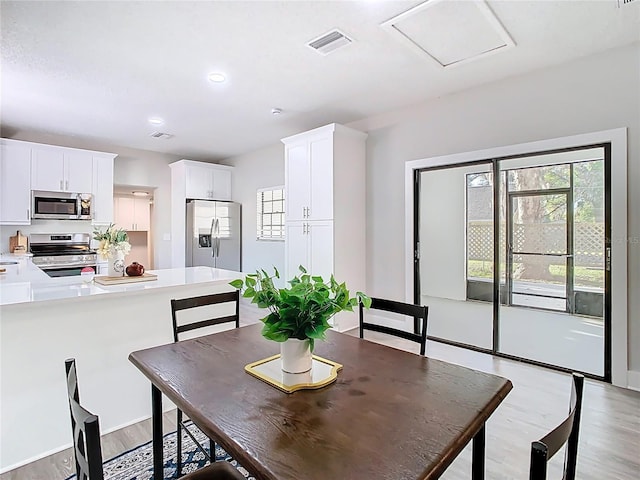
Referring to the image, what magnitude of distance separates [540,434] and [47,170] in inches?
246

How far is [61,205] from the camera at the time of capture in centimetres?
505

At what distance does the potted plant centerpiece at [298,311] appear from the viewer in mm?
1227

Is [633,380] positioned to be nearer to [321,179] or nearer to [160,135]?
[321,179]

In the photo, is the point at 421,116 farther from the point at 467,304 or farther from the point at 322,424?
the point at 322,424

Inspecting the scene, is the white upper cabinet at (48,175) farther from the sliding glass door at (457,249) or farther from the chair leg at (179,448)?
the sliding glass door at (457,249)

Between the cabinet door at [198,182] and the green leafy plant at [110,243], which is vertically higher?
the cabinet door at [198,182]

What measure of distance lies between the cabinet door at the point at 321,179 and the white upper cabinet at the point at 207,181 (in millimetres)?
2755

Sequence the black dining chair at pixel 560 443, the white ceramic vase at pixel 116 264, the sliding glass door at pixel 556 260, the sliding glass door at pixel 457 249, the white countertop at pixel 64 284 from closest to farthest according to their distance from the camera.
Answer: the black dining chair at pixel 560 443 → the white countertop at pixel 64 284 → the white ceramic vase at pixel 116 264 → the sliding glass door at pixel 556 260 → the sliding glass door at pixel 457 249

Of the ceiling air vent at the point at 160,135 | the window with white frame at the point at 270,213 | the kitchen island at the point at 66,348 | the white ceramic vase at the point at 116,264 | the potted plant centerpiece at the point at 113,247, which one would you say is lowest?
the kitchen island at the point at 66,348

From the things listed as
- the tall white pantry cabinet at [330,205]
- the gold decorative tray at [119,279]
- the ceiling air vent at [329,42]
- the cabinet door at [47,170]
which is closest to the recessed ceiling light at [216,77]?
the ceiling air vent at [329,42]

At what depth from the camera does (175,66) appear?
9.93 feet

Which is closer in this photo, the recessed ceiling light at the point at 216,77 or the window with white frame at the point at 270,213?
the recessed ceiling light at the point at 216,77

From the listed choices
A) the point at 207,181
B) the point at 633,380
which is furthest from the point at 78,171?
the point at 633,380

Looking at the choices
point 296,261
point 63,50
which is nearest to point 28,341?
point 63,50
